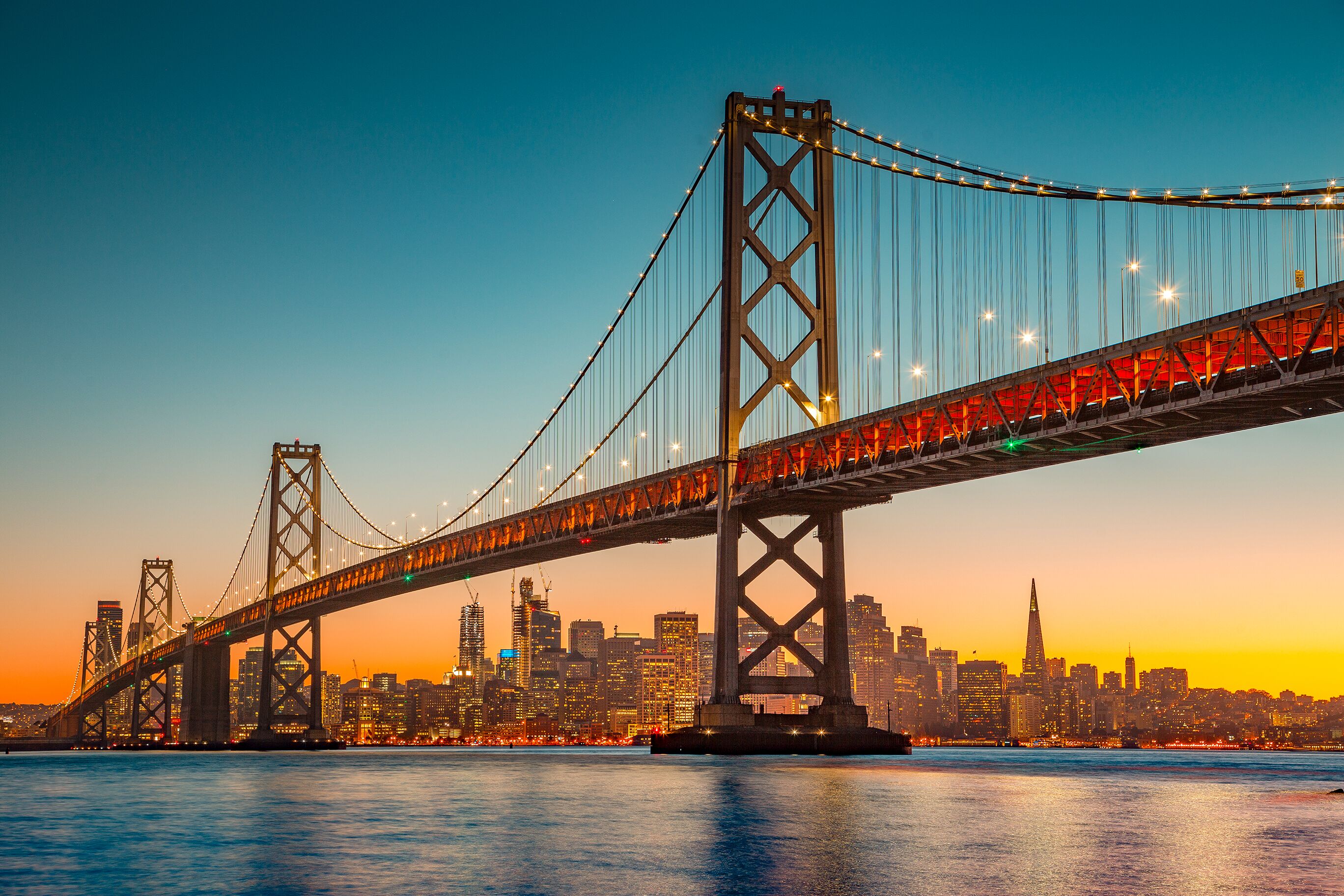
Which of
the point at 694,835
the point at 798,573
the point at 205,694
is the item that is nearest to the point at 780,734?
the point at 798,573

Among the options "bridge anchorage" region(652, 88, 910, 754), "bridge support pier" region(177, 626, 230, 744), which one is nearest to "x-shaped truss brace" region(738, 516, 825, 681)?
"bridge anchorage" region(652, 88, 910, 754)

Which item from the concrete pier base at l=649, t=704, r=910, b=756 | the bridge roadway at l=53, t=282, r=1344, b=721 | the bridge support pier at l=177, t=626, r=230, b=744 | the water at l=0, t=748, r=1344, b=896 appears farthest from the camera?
the bridge support pier at l=177, t=626, r=230, b=744

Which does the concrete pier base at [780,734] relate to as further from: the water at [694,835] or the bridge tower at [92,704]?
the bridge tower at [92,704]

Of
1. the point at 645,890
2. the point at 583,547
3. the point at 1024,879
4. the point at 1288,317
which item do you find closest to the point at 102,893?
the point at 645,890

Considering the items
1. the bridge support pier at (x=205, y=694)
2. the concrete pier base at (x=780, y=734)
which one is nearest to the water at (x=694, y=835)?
the concrete pier base at (x=780, y=734)

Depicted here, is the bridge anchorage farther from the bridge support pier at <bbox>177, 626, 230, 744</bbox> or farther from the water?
the bridge support pier at <bbox>177, 626, 230, 744</bbox>

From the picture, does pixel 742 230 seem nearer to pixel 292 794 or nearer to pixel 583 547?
pixel 583 547
